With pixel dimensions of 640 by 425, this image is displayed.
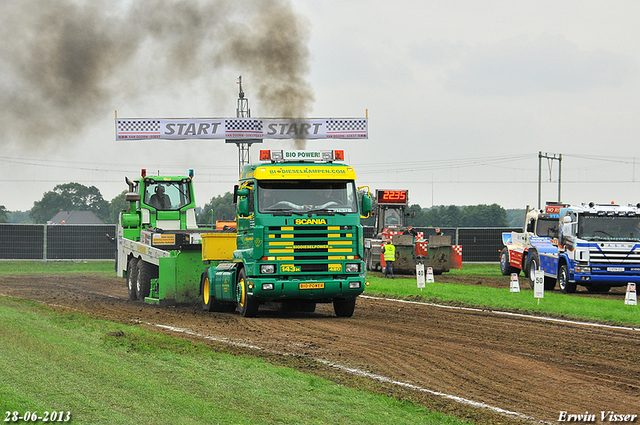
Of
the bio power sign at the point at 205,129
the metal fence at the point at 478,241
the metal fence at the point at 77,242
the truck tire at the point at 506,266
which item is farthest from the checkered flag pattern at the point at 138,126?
the truck tire at the point at 506,266

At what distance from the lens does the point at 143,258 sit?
22688 mm

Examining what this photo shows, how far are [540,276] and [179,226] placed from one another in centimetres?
1140

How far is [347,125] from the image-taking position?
173 feet

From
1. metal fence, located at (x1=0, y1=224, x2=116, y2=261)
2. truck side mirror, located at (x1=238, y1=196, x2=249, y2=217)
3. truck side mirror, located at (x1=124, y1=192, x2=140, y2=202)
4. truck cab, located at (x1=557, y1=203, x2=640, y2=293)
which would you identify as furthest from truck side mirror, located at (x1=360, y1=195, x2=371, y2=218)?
metal fence, located at (x1=0, y1=224, x2=116, y2=261)

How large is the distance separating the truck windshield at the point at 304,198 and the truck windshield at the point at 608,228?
1177cm

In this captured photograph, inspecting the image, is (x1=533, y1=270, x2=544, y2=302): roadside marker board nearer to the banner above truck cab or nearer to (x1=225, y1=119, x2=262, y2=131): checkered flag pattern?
the banner above truck cab

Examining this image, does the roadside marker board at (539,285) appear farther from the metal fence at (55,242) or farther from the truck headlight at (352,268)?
the metal fence at (55,242)

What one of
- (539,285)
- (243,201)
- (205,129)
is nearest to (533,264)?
(539,285)

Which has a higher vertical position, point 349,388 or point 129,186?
point 129,186

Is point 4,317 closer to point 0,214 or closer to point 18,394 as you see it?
point 18,394

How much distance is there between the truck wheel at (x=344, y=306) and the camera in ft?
60.0

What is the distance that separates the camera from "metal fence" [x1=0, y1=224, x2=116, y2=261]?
46.0 metres

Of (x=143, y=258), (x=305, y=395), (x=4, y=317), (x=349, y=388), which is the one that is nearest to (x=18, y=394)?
(x=305, y=395)

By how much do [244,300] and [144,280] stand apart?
5949 mm
